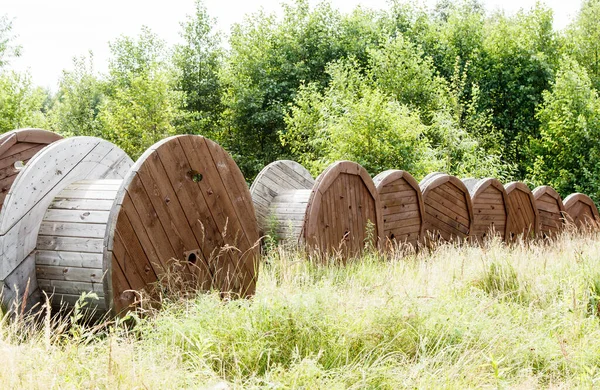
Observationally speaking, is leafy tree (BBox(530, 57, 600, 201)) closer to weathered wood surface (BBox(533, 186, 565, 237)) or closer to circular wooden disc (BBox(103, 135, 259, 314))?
weathered wood surface (BBox(533, 186, 565, 237))

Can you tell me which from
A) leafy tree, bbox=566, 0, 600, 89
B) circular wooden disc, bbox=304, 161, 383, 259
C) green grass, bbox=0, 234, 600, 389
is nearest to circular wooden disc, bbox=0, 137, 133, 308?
green grass, bbox=0, 234, 600, 389

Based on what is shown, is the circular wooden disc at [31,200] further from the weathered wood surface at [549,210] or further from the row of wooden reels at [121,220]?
the weathered wood surface at [549,210]

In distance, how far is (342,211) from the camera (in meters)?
7.37

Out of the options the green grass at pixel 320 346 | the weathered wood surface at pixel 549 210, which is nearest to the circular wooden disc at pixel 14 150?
the green grass at pixel 320 346

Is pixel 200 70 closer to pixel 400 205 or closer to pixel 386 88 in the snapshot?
pixel 386 88

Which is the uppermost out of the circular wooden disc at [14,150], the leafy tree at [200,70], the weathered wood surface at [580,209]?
the leafy tree at [200,70]

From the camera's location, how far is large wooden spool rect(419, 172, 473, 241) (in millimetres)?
9133

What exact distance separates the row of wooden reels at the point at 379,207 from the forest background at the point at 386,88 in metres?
7.32

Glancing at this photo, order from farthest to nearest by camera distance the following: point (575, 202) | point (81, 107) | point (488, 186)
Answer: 1. point (81, 107)
2. point (575, 202)
3. point (488, 186)

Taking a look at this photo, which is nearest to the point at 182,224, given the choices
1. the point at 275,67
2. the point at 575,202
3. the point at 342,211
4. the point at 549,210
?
the point at 342,211

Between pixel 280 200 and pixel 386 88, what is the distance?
12696mm

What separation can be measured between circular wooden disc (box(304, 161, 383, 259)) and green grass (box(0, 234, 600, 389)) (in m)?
2.04

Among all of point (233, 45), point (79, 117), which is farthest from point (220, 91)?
point (79, 117)

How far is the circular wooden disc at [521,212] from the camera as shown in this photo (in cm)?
1084
